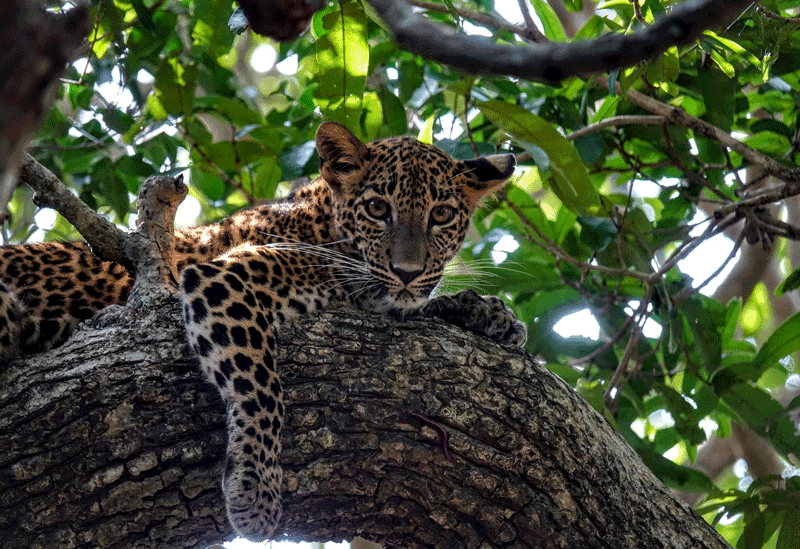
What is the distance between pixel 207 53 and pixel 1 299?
3684 millimetres

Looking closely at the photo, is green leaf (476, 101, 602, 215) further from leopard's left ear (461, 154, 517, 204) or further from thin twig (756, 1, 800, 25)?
thin twig (756, 1, 800, 25)

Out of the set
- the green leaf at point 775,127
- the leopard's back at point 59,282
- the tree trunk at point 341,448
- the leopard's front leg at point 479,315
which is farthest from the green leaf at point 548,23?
the leopard's back at point 59,282

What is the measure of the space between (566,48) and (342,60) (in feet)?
11.4

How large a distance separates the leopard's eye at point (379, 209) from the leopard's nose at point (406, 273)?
0.43 metres

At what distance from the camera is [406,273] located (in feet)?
18.1

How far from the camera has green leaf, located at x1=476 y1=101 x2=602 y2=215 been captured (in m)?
5.58

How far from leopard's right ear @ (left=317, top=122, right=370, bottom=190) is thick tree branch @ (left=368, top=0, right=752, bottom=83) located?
4296 mm

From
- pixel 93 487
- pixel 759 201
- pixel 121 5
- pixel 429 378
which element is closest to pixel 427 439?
pixel 429 378

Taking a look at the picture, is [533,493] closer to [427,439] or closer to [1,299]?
[427,439]

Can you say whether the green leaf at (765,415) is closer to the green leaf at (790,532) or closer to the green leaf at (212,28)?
the green leaf at (790,532)

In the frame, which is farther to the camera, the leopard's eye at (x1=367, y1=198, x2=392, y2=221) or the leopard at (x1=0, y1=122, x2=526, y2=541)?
the leopard's eye at (x1=367, y1=198, x2=392, y2=221)

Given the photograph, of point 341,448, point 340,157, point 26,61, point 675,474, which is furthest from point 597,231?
point 26,61

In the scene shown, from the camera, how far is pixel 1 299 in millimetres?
4523

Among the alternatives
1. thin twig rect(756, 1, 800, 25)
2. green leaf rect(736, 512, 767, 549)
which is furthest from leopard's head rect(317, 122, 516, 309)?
green leaf rect(736, 512, 767, 549)
